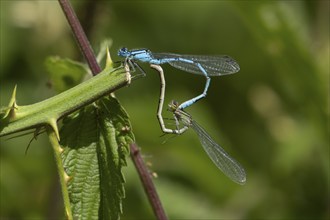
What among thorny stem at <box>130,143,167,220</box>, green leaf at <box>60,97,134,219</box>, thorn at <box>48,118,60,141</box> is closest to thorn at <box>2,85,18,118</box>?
thorn at <box>48,118,60,141</box>

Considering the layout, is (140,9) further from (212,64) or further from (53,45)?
(212,64)

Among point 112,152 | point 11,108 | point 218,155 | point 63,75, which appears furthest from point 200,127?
point 11,108

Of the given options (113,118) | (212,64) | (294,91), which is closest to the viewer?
(113,118)

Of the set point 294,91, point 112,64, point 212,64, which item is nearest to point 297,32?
point 294,91

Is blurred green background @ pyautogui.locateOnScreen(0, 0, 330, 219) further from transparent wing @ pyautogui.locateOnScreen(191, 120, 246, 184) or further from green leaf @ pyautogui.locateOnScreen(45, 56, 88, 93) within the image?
green leaf @ pyautogui.locateOnScreen(45, 56, 88, 93)

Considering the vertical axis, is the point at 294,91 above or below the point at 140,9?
below

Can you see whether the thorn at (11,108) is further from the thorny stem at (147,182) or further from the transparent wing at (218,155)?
the transparent wing at (218,155)

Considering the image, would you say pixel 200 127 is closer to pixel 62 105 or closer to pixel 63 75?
pixel 63 75
